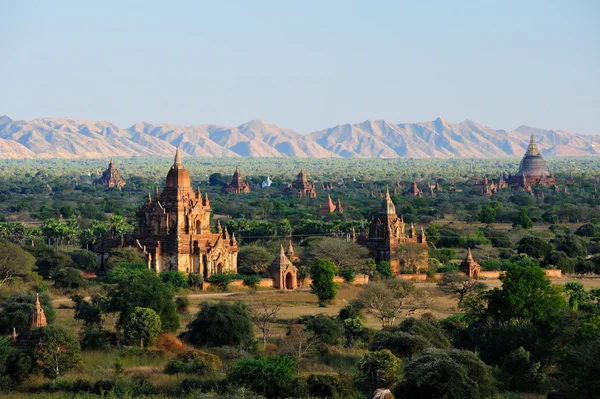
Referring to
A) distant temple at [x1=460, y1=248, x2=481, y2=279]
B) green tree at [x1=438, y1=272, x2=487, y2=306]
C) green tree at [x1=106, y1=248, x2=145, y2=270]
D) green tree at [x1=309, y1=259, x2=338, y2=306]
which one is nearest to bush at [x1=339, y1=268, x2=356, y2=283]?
green tree at [x1=438, y1=272, x2=487, y2=306]

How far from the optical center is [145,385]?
111 ft

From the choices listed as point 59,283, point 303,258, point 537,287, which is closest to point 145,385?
point 537,287

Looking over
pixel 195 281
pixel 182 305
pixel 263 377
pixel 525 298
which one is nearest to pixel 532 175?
pixel 195 281

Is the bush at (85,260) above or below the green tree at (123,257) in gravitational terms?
below

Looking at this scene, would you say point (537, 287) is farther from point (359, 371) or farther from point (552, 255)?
point (552, 255)

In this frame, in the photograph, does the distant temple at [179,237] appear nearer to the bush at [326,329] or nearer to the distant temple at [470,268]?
the distant temple at [470,268]

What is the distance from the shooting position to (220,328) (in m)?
41.2

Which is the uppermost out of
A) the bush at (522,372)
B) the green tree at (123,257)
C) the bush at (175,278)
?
the green tree at (123,257)

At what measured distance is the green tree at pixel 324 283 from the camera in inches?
2144

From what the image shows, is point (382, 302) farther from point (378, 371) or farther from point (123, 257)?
point (123, 257)

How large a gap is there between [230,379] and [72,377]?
5301mm

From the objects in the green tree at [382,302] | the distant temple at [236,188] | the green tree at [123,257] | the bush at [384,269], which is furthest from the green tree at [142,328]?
the distant temple at [236,188]

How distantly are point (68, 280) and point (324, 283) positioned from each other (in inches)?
483

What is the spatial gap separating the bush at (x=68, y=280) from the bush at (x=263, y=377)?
77.6 ft
